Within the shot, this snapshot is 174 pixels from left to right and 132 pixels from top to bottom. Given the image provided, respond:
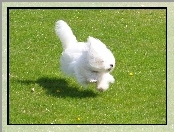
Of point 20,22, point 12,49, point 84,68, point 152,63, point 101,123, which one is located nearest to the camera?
point 101,123

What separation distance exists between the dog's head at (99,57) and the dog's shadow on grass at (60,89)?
2.93 ft

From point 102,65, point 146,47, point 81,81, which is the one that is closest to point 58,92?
point 81,81

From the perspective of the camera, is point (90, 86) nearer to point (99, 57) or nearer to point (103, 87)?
point (103, 87)

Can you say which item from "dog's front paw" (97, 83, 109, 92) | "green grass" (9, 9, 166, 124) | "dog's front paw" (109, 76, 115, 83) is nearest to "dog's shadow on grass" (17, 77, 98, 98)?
"green grass" (9, 9, 166, 124)

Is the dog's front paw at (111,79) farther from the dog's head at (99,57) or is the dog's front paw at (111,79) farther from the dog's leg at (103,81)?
the dog's head at (99,57)

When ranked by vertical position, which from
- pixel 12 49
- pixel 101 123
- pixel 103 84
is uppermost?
pixel 12 49

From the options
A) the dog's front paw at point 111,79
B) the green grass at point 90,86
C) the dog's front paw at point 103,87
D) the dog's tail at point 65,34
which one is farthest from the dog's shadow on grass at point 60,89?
the dog's tail at point 65,34

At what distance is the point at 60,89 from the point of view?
12.5m

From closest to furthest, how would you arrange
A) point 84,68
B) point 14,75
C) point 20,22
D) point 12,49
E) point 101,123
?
point 101,123
point 84,68
point 14,75
point 12,49
point 20,22

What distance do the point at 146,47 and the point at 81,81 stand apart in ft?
13.2

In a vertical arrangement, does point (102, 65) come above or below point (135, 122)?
above

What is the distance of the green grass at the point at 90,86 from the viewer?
11.5 m

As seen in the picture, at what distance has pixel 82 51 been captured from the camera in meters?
12.1

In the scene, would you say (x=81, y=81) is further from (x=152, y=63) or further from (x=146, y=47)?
(x=146, y=47)
